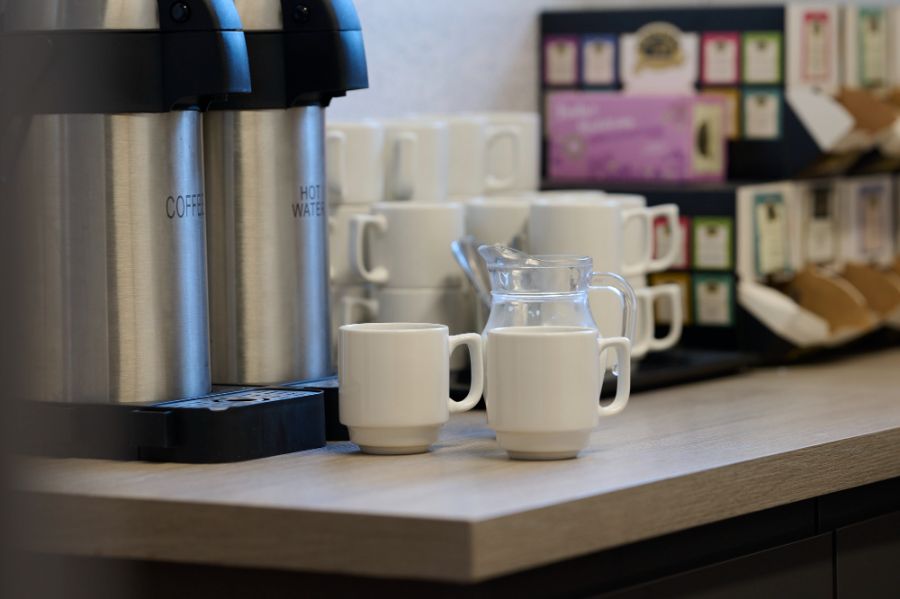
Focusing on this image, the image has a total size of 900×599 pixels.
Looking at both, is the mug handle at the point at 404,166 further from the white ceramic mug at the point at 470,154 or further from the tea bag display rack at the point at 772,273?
the tea bag display rack at the point at 772,273

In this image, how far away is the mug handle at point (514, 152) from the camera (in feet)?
6.44

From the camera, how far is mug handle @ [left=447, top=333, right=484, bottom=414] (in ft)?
4.51

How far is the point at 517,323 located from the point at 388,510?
0.36 m

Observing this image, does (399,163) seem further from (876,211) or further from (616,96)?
(876,211)

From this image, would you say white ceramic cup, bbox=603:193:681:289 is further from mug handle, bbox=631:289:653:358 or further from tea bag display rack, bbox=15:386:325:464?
tea bag display rack, bbox=15:386:325:464

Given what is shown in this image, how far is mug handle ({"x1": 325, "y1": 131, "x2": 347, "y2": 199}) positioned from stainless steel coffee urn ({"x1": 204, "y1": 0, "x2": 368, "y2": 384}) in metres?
0.25

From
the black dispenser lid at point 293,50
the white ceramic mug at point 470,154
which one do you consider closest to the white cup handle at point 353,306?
the white ceramic mug at point 470,154

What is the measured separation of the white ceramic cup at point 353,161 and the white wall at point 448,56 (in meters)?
0.22

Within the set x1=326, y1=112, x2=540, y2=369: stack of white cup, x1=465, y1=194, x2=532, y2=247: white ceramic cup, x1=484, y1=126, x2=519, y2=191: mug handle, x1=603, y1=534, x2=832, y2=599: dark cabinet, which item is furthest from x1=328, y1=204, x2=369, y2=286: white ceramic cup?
x1=603, y1=534, x2=832, y2=599: dark cabinet

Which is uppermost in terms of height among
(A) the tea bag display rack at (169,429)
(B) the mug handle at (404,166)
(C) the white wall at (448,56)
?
(C) the white wall at (448,56)

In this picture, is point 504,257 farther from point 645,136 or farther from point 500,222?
point 645,136

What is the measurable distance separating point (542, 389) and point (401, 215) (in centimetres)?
43

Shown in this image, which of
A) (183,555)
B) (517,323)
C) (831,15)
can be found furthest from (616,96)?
(183,555)

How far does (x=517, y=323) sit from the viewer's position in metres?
1.46
